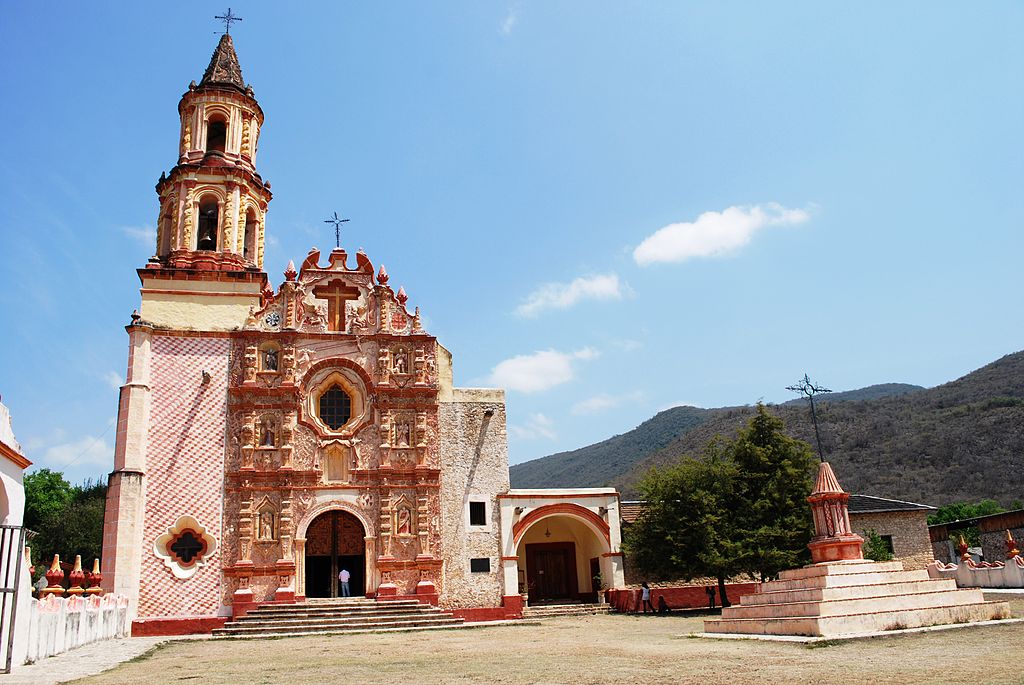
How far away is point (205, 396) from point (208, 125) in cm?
1052

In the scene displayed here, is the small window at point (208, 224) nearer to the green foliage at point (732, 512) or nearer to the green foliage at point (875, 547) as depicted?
the green foliage at point (732, 512)

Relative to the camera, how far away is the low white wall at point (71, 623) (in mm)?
13688

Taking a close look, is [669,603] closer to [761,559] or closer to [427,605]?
[761,559]

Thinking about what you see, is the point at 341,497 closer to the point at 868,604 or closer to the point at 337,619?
the point at 337,619

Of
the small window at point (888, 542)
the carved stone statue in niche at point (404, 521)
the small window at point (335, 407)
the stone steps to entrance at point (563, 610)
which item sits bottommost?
the stone steps to entrance at point (563, 610)

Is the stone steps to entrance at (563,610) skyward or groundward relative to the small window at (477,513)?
groundward

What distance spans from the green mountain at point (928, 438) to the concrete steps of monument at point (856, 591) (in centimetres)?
3020

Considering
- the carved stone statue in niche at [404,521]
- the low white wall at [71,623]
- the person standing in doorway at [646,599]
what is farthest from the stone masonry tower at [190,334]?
the person standing in doorway at [646,599]

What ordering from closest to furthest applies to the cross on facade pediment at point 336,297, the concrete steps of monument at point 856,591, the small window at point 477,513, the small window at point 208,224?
the concrete steps of monument at point 856,591 < the small window at point 477,513 < the cross on facade pediment at point 336,297 < the small window at point 208,224

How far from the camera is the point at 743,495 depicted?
2597 centimetres

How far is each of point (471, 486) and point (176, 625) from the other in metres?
9.77

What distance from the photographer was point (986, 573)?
25484 mm

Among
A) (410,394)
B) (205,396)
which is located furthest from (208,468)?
(410,394)

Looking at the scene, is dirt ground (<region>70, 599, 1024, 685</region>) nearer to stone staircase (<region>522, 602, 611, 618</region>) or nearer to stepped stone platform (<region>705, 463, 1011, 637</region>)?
stepped stone platform (<region>705, 463, 1011, 637</region>)
